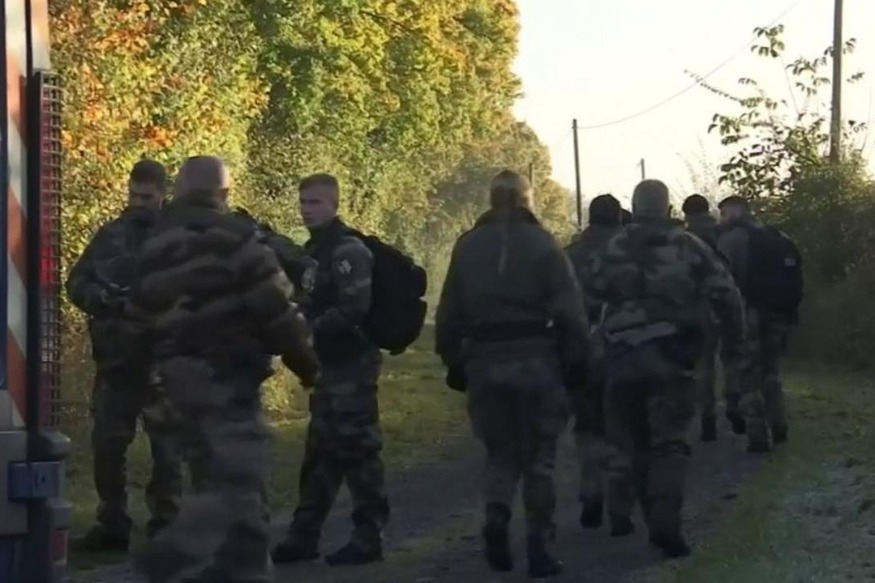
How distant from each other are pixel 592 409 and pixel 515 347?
2701mm

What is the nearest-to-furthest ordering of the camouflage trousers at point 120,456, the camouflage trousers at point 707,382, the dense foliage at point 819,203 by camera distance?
the camouflage trousers at point 120,456 → the camouflage trousers at point 707,382 → the dense foliage at point 819,203

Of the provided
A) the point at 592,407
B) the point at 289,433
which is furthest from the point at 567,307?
the point at 289,433

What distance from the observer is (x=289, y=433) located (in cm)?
1867

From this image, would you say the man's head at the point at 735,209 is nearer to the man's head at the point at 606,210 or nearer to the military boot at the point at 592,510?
the man's head at the point at 606,210

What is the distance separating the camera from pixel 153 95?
58.5 feet

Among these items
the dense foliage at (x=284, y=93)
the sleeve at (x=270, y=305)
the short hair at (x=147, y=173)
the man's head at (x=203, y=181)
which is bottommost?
the sleeve at (x=270, y=305)

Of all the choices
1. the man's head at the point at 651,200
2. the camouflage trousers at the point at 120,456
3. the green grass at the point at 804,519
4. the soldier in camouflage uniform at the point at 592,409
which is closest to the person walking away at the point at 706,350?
the green grass at the point at 804,519

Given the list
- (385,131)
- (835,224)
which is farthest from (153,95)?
(385,131)

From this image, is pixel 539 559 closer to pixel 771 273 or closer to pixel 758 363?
pixel 771 273

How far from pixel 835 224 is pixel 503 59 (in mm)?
20227

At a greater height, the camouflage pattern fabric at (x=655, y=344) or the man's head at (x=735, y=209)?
the man's head at (x=735, y=209)

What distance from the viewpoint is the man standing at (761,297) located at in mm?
15852

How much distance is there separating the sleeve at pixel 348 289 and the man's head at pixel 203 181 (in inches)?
79.2

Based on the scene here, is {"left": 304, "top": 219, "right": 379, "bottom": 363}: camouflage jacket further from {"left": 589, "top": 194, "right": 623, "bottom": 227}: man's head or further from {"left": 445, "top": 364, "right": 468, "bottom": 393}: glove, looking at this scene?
{"left": 589, "top": 194, "right": 623, "bottom": 227}: man's head
